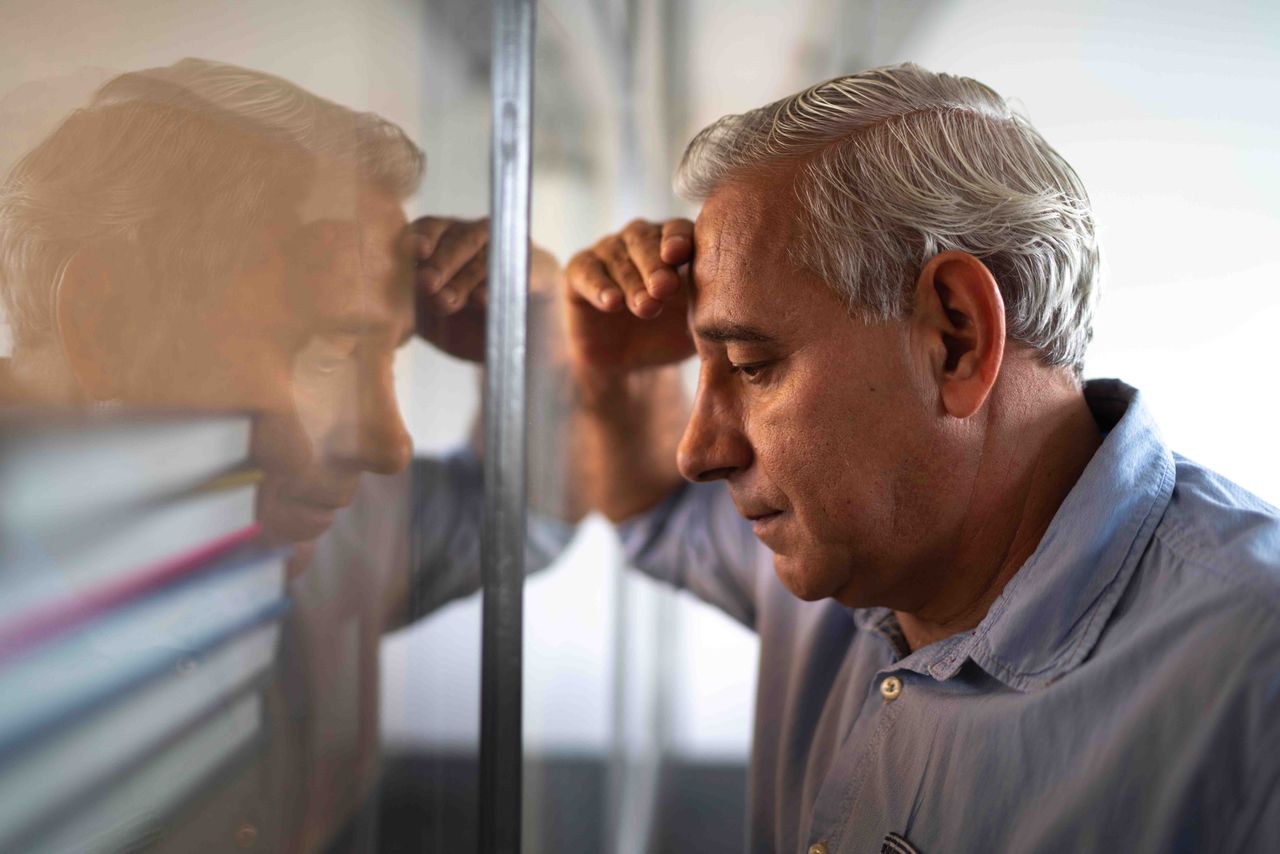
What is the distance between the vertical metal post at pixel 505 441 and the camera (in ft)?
3.19

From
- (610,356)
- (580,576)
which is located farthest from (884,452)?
(580,576)

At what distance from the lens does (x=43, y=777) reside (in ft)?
1.36

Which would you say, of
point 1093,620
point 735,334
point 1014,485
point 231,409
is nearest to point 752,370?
point 735,334

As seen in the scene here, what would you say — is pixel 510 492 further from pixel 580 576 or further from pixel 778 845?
pixel 778 845

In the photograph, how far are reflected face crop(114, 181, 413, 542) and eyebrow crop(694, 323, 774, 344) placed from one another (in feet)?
0.99

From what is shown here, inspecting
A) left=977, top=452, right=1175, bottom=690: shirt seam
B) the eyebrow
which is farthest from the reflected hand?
left=977, top=452, right=1175, bottom=690: shirt seam

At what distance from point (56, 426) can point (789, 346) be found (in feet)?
2.01

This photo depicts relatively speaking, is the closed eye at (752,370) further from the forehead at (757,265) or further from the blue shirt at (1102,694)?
the blue shirt at (1102,694)

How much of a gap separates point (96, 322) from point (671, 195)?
1123 millimetres

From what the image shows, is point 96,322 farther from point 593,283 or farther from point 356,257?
point 593,283

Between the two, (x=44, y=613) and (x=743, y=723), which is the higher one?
(x=44, y=613)

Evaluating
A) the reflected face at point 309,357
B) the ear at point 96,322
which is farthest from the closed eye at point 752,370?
the ear at point 96,322

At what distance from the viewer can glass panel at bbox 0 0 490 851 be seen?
1.33 feet

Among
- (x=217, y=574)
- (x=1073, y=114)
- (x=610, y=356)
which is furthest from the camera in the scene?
(x=610, y=356)
